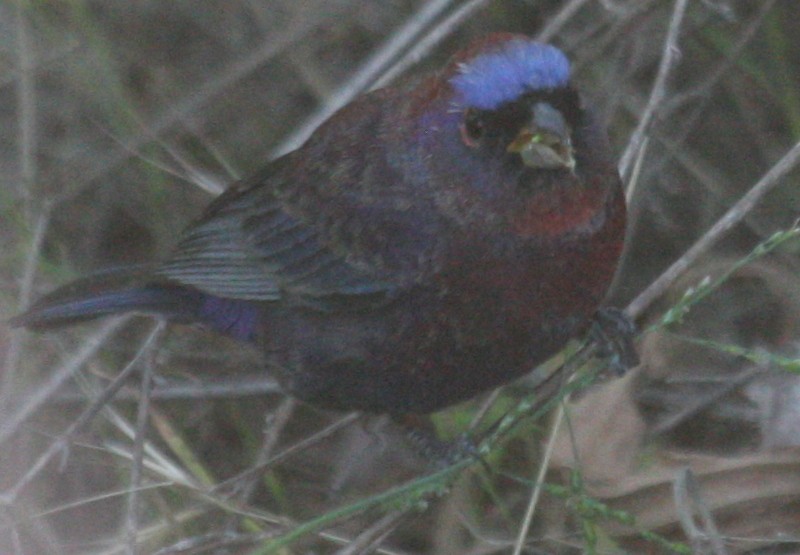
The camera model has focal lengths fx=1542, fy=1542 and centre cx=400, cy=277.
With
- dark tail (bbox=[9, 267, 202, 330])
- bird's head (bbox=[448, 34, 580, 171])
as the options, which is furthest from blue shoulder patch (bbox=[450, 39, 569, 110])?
dark tail (bbox=[9, 267, 202, 330])

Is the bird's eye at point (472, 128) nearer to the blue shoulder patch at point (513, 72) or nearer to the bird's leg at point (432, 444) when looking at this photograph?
the blue shoulder patch at point (513, 72)

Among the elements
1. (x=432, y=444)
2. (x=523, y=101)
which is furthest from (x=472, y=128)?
(x=432, y=444)

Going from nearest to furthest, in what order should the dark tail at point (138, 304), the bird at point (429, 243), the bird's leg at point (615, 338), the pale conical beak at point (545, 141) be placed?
the pale conical beak at point (545, 141) → the bird at point (429, 243) → the bird's leg at point (615, 338) → the dark tail at point (138, 304)

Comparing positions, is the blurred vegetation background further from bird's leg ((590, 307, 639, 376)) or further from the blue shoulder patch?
the blue shoulder patch

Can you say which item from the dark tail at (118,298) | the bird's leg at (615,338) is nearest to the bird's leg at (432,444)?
the bird's leg at (615,338)

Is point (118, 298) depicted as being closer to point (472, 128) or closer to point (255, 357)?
point (255, 357)

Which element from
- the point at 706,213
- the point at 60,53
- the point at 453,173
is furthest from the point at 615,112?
the point at 60,53
